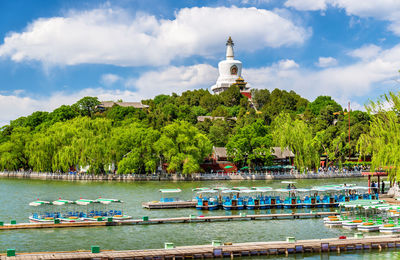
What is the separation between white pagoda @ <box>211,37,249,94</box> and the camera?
165375 mm

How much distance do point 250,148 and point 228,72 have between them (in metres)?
85.3

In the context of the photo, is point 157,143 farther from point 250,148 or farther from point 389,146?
point 389,146

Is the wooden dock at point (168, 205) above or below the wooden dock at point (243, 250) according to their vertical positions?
above

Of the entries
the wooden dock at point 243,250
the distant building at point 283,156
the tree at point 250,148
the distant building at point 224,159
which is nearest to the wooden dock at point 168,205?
the wooden dock at point 243,250

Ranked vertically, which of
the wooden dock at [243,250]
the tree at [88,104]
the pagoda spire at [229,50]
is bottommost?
the wooden dock at [243,250]

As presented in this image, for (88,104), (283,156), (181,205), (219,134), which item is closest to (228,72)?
(88,104)

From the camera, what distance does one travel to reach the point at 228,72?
167 metres

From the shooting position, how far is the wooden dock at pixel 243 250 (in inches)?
1025

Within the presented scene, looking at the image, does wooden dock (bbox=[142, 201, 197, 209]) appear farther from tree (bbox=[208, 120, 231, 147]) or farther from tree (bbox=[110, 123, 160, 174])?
tree (bbox=[208, 120, 231, 147])

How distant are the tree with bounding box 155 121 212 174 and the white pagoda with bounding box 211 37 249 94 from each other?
85019mm

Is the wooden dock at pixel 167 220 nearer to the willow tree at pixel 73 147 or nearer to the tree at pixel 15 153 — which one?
the willow tree at pixel 73 147

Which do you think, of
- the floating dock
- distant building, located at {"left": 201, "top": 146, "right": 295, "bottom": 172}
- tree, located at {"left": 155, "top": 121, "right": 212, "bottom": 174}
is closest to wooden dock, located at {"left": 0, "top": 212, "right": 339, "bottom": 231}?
the floating dock

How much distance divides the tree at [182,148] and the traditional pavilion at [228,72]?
84.5 m

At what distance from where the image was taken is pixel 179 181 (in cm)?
7581
